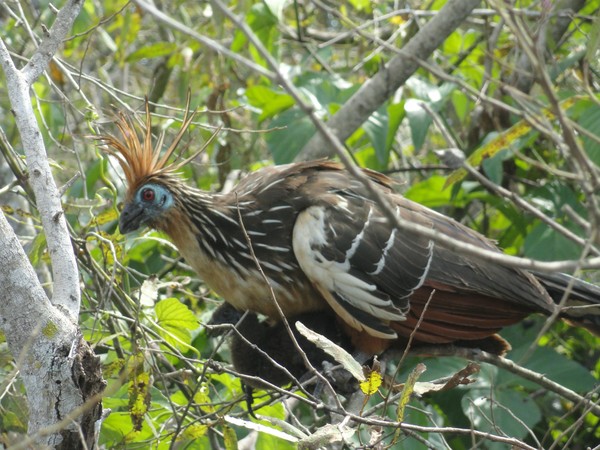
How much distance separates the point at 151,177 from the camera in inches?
146

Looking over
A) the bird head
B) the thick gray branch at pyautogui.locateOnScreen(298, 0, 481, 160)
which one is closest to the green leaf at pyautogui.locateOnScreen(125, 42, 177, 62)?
the thick gray branch at pyautogui.locateOnScreen(298, 0, 481, 160)

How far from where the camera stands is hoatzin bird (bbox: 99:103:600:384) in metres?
3.61

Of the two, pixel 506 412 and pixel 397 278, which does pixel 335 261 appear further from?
pixel 506 412

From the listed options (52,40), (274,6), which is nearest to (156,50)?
(274,6)

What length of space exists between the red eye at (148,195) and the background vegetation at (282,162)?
16 cm

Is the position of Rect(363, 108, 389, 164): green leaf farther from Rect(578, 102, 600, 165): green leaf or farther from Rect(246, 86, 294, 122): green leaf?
Rect(578, 102, 600, 165): green leaf

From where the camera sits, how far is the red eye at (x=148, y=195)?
3715 millimetres

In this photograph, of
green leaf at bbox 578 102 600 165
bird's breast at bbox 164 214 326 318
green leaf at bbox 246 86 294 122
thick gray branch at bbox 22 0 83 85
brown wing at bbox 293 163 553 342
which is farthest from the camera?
green leaf at bbox 246 86 294 122

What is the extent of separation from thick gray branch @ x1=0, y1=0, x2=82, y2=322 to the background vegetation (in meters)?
0.52

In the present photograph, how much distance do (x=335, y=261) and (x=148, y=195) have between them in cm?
82

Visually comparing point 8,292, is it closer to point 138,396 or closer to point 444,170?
point 138,396

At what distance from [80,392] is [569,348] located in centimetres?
321

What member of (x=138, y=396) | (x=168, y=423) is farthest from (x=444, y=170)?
(x=138, y=396)

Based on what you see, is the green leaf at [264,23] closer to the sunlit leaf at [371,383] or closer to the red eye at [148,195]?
the red eye at [148,195]
